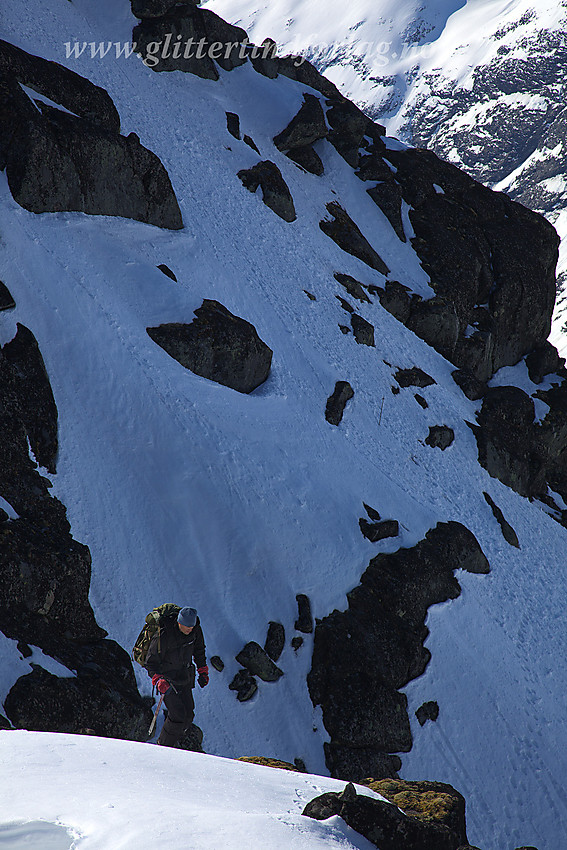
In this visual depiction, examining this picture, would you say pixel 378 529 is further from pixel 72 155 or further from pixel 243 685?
pixel 72 155

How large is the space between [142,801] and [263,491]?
13975 millimetres

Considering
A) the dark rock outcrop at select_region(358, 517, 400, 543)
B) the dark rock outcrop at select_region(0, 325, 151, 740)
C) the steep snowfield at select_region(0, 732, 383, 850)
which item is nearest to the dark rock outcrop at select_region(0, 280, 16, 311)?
the dark rock outcrop at select_region(0, 325, 151, 740)

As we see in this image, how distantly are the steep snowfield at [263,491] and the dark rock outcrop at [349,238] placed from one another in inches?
A: 221

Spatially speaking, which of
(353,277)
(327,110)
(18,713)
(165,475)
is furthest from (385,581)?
(327,110)

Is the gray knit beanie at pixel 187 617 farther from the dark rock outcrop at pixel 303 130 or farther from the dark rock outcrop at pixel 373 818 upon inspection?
the dark rock outcrop at pixel 303 130

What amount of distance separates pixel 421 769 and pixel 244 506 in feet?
28.0

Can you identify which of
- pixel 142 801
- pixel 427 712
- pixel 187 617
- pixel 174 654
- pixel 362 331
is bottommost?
pixel 427 712

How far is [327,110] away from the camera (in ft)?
146

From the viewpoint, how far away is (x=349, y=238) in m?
37.5

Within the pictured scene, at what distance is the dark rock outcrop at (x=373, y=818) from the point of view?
6.96m

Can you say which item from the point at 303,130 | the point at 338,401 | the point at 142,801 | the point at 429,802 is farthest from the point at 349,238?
the point at 142,801

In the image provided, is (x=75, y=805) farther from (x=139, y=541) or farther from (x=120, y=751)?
(x=139, y=541)

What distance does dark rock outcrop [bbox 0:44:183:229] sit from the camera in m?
22.5

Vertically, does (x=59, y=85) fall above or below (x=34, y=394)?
above
